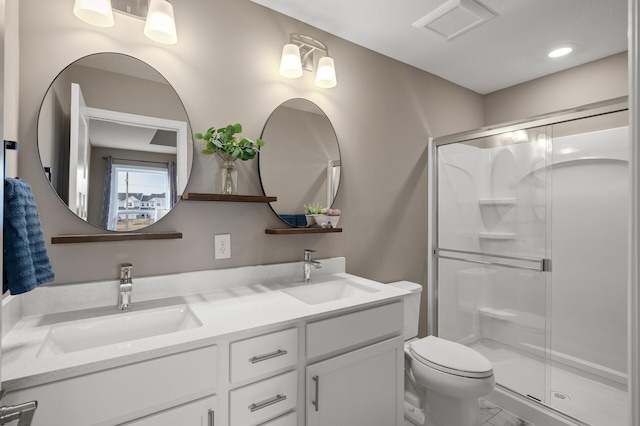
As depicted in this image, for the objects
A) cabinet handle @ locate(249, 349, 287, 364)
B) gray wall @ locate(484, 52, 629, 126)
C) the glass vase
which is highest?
gray wall @ locate(484, 52, 629, 126)

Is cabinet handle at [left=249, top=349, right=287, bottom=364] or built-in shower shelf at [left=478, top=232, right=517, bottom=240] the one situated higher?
built-in shower shelf at [left=478, top=232, right=517, bottom=240]

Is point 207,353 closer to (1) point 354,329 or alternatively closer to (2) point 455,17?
(1) point 354,329

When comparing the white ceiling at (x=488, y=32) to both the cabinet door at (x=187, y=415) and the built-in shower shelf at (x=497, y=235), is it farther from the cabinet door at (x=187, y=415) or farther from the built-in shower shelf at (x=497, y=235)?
the cabinet door at (x=187, y=415)

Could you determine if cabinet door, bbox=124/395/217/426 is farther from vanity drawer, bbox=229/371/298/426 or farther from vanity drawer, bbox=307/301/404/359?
vanity drawer, bbox=307/301/404/359

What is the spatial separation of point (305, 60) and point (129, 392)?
72.0 inches

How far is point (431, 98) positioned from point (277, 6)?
1.48m

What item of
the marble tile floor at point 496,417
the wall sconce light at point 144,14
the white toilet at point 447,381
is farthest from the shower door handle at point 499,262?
the wall sconce light at point 144,14

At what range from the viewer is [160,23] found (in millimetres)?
1419

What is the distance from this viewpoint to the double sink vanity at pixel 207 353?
0.91 meters

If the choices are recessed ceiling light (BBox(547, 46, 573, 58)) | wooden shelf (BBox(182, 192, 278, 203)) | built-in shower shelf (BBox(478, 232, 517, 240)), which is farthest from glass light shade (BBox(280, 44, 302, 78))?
recessed ceiling light (BBox(547, 46, 573, 58))

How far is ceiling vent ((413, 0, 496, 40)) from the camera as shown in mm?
1786

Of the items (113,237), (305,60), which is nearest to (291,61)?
(305,60)

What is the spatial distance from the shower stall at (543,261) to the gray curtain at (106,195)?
225 cm

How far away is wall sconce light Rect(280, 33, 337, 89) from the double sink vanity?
1.13 metres
